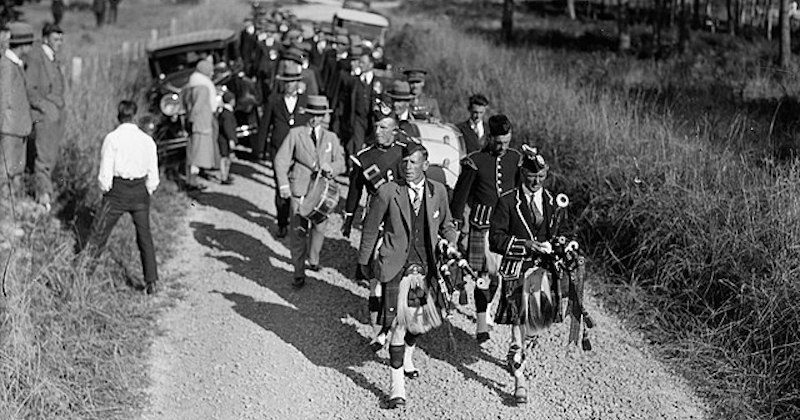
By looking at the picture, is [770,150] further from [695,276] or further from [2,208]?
[2,208]

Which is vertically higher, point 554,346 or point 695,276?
point 695,276

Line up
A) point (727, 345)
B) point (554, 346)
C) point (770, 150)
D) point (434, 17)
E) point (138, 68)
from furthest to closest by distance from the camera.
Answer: point (434, 17) → point (138, 68) → point (770, 150) → point (554, 346) → point (727, 345)

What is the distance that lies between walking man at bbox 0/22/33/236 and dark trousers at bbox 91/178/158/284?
1.20 meters

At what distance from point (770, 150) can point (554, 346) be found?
3.37 m

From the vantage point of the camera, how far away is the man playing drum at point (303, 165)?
8953 millimetres

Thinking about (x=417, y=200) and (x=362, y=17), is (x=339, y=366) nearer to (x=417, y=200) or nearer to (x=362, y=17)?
(x=417, y=200)

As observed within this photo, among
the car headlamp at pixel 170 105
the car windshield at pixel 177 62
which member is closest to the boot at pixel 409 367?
the car headlamp at pixel 170 105

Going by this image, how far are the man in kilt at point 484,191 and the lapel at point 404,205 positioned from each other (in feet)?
2.49

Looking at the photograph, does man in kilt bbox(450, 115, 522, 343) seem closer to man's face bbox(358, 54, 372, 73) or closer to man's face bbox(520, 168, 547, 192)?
man's face bbox(520, 168, 547, 192)

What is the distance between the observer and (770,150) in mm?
9492

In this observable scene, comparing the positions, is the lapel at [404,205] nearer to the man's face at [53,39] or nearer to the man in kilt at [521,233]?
the man in kilt at [521,233]

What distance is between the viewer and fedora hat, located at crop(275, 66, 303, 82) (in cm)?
1045

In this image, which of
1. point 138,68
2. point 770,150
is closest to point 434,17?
point 138,68

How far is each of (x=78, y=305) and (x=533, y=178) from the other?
4.06 m
